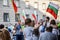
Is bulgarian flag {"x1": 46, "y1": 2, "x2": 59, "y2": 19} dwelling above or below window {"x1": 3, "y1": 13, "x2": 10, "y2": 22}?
above

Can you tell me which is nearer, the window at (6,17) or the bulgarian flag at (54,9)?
the bulgarian flag at (54,9)

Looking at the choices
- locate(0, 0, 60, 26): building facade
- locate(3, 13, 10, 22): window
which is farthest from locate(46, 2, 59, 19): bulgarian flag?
locate(3, 13, 10, 22): window

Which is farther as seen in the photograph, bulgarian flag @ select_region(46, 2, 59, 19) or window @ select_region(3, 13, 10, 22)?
window @ select_region(3, 13, 10, 22)

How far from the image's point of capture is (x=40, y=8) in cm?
4775

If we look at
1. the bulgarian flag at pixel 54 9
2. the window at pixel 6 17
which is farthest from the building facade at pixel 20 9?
the bulgarian flag at pixel 54 9

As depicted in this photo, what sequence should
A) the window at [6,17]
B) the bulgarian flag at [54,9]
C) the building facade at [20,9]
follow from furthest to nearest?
the building facade at [20,9] → the window at [6,17] → the bulgarian flag at [54,9]

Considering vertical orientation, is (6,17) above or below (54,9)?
below

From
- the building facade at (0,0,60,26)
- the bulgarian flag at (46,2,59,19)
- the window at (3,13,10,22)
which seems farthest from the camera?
the building facade at (0,0,60,26)

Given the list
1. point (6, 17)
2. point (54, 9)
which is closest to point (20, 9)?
point (6, 17)

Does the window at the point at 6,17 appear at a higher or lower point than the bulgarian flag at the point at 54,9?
lower

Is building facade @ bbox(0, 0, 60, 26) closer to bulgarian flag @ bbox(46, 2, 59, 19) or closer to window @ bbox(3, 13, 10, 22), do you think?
window @ bbox(3, 13, 10, 22)

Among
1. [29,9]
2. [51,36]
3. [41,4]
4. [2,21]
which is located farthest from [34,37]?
[41,4]

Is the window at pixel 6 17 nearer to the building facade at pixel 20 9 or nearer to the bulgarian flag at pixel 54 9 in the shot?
the building facade at pixel 20 9

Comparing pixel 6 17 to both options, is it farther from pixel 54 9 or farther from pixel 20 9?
pixel 54 9
